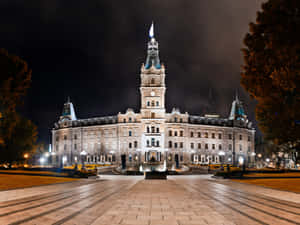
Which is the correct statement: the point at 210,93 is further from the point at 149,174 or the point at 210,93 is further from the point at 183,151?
the point at 149,174

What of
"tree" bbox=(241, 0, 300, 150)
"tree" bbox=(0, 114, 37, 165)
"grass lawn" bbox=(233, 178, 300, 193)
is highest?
"tree" bbox=(241, 0, 300, 150)

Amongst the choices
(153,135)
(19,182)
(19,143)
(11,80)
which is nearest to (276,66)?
(11,80)

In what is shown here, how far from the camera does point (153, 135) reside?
89.6m

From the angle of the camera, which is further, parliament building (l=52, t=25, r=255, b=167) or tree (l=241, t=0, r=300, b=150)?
parliament building (l=52, t=25, r=255, b=167)

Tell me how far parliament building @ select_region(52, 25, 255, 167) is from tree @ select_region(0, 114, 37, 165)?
86.9 ft

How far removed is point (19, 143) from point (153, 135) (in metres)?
42.3

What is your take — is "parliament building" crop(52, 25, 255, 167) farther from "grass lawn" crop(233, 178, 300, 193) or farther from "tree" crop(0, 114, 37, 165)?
"grass lawn" crop(233, 178, 300, 193)

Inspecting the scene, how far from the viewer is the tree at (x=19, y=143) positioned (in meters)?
49.2

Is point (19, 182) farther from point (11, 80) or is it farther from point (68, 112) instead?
point (68, 112)

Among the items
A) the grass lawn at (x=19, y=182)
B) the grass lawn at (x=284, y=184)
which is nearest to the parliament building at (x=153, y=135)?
the grass lawn at (x=19, y=182)

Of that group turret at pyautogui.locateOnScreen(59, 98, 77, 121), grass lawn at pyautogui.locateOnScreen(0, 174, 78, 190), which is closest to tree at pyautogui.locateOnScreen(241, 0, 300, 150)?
grass lawn at pyautogui.locateOnScreen(0, 174, 78, 190)

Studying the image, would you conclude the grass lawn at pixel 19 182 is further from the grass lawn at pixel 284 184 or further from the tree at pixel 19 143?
the grass lawn at pixel 284 184

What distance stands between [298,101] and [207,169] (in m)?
44.7

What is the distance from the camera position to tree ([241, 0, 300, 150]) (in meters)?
18.7
